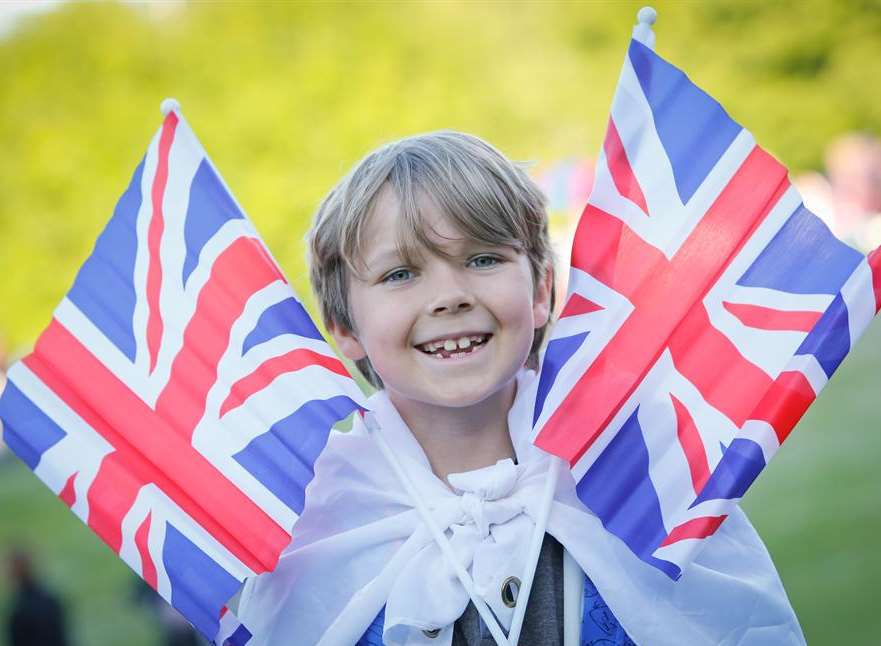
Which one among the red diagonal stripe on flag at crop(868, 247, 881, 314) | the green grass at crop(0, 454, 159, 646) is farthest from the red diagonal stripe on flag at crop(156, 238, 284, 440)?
the green grass at crop(0, 454, 159, 646)

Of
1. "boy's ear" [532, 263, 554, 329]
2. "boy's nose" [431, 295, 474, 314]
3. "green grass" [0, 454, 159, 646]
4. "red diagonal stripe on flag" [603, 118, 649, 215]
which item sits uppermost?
"green grass" [0, 454, 159, 646]

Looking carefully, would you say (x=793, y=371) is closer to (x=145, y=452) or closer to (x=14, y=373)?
(x=145, y=452)

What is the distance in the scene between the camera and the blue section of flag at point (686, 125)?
97.3 inches

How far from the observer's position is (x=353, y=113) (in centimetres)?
1664

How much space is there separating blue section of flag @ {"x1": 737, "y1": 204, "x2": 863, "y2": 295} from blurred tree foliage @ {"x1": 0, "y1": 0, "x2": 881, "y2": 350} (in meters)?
12.6

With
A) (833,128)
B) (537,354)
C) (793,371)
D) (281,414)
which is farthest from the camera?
(833,128)

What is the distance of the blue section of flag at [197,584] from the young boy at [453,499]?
0.09m

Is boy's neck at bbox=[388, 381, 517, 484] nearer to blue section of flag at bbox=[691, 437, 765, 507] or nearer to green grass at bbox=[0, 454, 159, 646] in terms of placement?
blue section of flag at bbox=[691, 437, 765, 507]

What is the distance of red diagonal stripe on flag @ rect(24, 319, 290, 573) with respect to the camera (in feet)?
8.09

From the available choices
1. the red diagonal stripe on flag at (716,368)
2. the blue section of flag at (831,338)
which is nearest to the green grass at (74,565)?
the red diagonal stripe on flag at (716,368)

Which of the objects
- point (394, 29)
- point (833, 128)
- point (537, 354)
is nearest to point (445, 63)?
point (394, 29)

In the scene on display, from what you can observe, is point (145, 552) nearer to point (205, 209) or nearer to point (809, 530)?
point (205, 209)

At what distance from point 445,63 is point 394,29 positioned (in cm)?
119

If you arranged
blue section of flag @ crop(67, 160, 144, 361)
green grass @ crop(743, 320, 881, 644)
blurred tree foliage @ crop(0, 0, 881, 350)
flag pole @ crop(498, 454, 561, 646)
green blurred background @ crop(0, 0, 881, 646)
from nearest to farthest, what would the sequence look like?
flag pole @ crop(498, 454, 561, 646) → blue section of flag @ crop(67, 160, 144, 361) → green grass @ crop(743, 320, 881, 644) → green blurred background @ crop(0, 0, 881, 646) → blurred tree foliage @ crop(0, 0, 881, 350)
